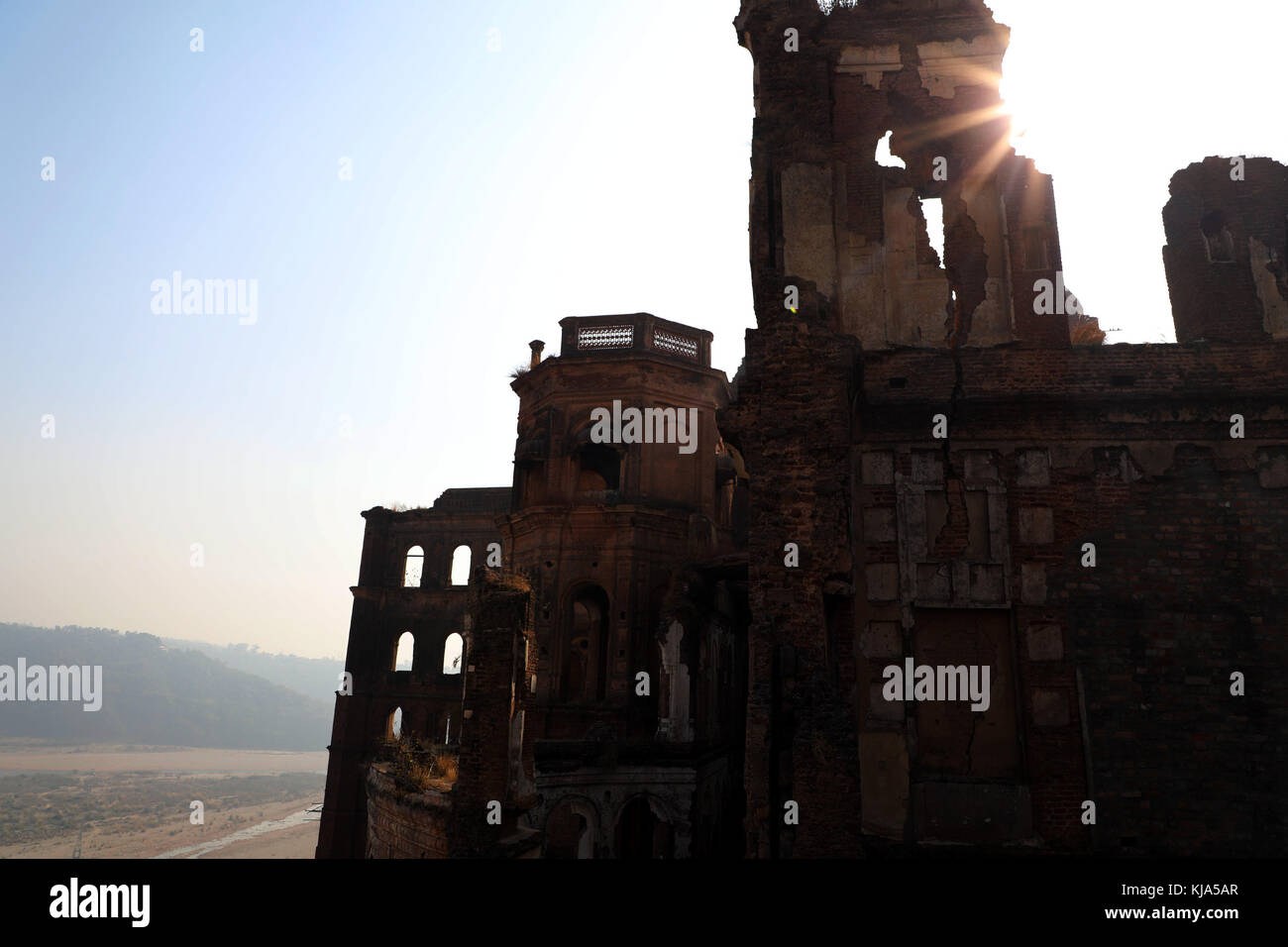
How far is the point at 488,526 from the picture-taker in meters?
32.1

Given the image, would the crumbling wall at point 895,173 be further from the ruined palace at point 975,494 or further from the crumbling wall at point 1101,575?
the crumbling wall at point 1101,575

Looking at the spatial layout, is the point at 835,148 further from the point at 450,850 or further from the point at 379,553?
the point at 379,553

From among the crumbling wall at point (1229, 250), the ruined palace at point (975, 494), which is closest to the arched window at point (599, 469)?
the ruined palace at point (975, 494)

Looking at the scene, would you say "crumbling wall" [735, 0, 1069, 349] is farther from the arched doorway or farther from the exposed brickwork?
the arched doorway

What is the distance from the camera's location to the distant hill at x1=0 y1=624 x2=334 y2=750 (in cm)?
10706

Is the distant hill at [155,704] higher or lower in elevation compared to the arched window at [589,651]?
lower

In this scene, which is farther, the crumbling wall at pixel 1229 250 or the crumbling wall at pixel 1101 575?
the crumbling wall at pixel 1229 250

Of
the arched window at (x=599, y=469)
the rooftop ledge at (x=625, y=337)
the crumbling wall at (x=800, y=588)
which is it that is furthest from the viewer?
the arched window at (x=599, y=469)

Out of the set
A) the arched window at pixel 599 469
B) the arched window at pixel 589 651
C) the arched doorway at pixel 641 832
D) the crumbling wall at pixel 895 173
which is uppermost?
the crumbling wall at pixel 895 173

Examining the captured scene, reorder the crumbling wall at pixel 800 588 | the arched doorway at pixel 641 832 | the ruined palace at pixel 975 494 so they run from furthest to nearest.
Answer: the arched doorway at pixel 641 832 < the ruined palace at pixel 975 494 < the crumbling wall at pixel 800 588

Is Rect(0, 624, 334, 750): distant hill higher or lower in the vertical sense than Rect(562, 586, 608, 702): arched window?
lower

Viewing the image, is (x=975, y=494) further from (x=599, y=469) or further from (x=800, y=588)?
(x=599, y=469)

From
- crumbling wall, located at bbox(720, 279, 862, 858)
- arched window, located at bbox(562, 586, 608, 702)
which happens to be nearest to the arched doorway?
arched window, located at bbox(562, 586, 608, 702)

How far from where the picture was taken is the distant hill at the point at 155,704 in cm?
10706
